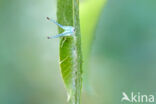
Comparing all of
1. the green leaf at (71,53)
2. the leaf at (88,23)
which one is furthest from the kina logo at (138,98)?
the green leaf at (71,53)

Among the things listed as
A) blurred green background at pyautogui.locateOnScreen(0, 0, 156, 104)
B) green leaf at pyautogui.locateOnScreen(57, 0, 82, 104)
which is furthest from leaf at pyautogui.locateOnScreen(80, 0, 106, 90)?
blurred green background at pyautogui.locateOnScreen(0, 0, 156, 104)

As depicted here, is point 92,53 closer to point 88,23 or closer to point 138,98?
point 138,98

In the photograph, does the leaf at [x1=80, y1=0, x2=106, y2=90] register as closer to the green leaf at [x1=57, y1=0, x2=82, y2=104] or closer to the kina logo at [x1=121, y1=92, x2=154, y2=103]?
the green leaf at [x1=57, y1=0, x2=82, y2=104]

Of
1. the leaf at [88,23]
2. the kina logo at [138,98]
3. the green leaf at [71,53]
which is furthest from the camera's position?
the kina logo at [138,98]

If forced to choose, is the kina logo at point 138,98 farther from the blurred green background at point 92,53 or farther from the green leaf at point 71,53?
the green leaf at point 71,53

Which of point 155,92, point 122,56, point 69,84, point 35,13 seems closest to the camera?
point 69,84

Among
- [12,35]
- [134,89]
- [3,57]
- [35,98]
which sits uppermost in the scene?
[12,35]

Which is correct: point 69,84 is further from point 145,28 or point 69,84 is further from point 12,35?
point 12,35

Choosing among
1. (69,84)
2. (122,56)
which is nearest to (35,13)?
(122,56)
